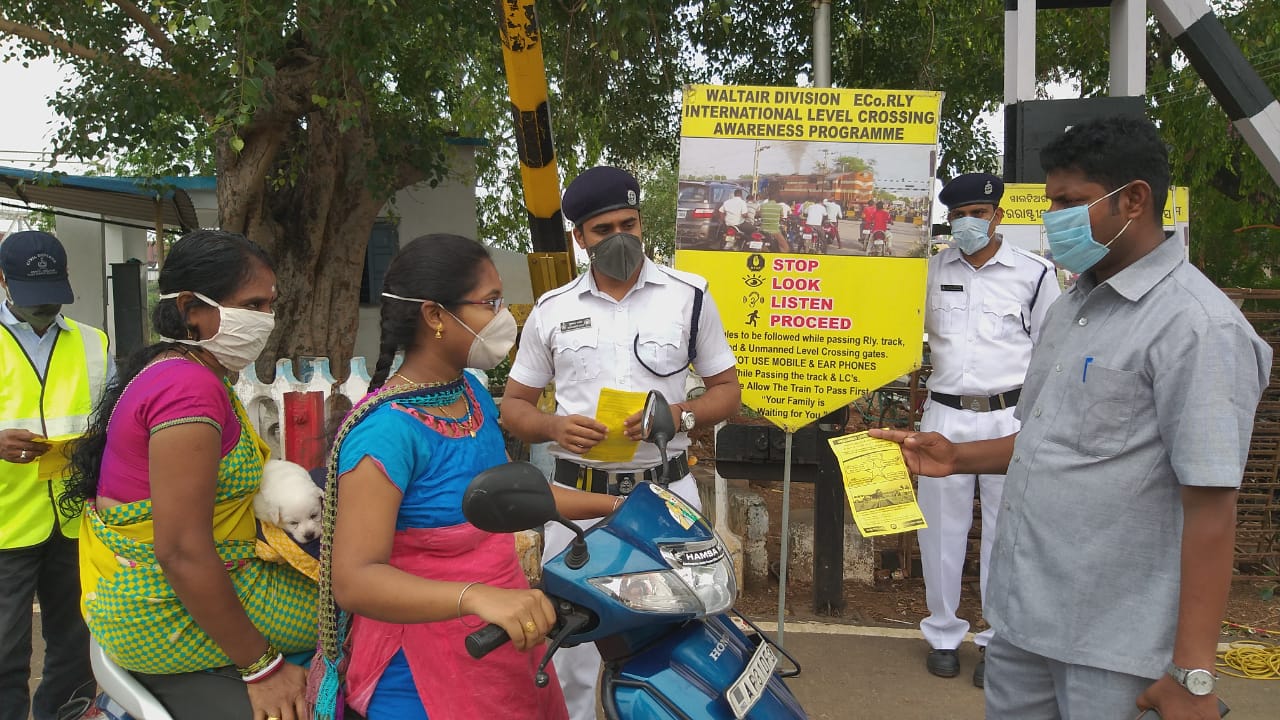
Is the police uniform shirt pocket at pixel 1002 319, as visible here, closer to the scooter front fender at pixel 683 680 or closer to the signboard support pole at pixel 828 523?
A: the signboard support pole at pixel 828 523

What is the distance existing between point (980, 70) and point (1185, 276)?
9024 millimetres

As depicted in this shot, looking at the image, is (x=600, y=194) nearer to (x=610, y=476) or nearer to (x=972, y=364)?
(x=610, y=476)

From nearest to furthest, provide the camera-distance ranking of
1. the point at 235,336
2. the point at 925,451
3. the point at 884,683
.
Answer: the point at 235,336 → the point at 925,451 → the point at 884,683

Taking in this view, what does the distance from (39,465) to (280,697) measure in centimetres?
178

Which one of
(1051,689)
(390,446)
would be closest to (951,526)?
(1051,689)

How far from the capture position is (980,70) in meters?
9.86

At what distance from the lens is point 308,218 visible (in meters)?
9.71

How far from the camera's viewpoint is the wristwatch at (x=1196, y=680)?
166 centimetres

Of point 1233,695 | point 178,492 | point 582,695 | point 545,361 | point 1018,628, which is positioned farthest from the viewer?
point 1233,695

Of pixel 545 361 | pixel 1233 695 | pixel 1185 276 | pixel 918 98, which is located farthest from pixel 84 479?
pixel 1233 695

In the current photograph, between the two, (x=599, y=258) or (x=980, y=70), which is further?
(x=980, y=70)

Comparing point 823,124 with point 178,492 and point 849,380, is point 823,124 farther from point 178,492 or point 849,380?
point 178,492

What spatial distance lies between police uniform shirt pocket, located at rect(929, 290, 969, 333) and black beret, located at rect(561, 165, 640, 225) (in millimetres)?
1828

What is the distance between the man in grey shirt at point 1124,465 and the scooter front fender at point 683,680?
681 millimetres
